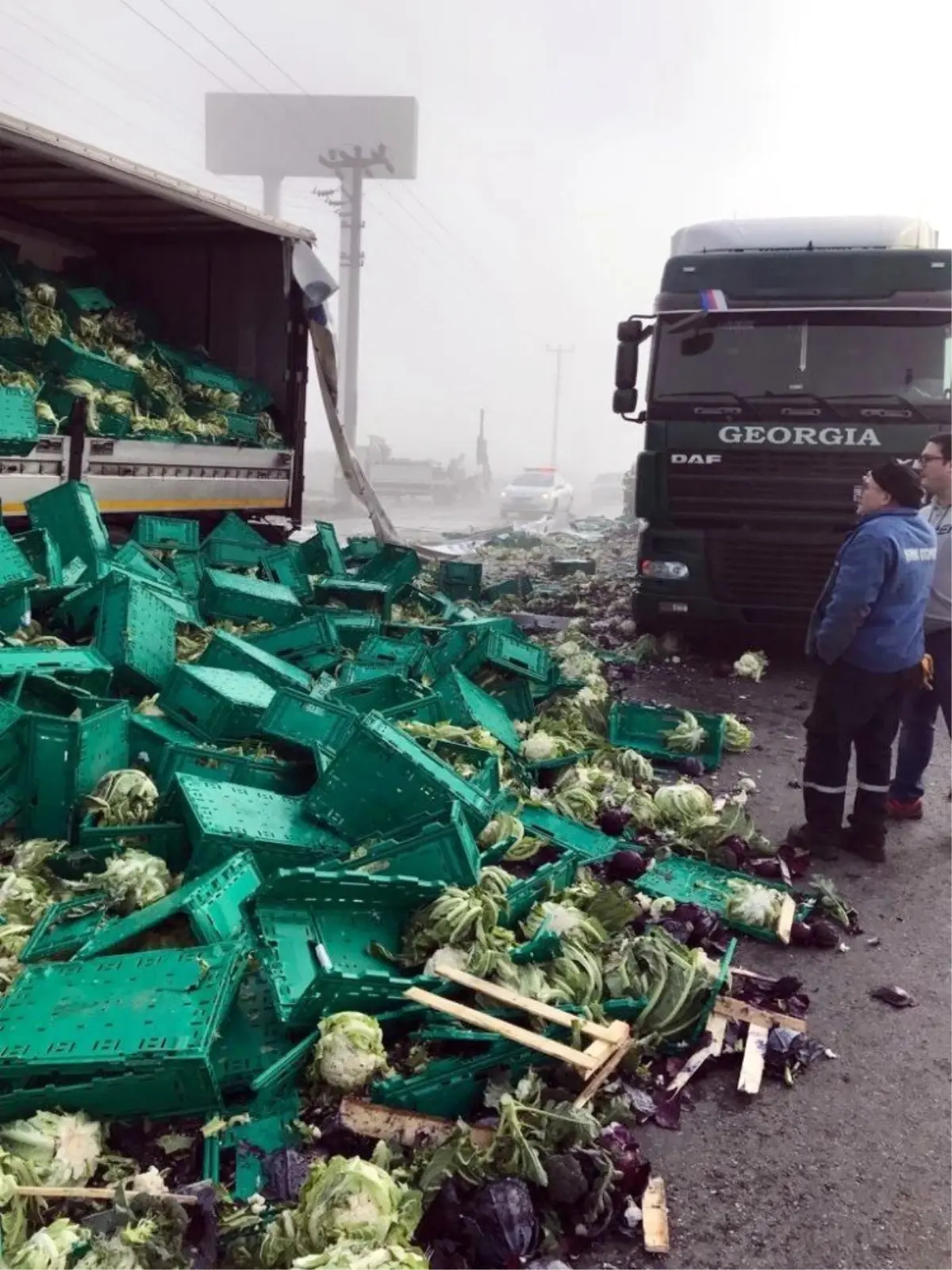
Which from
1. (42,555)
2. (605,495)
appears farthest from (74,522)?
(605,495)

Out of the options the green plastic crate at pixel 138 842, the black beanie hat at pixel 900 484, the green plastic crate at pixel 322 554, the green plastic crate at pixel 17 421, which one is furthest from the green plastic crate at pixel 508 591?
the green plastic crate at pixel 138 842

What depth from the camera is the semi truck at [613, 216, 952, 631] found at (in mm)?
7906

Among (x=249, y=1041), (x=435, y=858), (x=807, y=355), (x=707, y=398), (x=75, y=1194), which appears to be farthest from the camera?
(x=707, y=398)

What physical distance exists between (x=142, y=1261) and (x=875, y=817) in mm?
4104

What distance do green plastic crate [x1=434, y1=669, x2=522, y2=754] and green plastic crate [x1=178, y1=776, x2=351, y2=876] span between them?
1.64m

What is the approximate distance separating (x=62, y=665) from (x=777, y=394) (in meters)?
6.18

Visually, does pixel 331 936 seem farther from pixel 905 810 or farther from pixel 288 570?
pixel 288 570

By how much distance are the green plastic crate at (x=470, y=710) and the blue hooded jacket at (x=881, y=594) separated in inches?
78.2

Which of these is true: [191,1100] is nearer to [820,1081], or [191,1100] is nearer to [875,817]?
[820,1081]

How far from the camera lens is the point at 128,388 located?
850cm

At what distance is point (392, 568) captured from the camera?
32.1ft

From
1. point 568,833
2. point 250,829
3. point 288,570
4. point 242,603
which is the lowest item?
point 568,833

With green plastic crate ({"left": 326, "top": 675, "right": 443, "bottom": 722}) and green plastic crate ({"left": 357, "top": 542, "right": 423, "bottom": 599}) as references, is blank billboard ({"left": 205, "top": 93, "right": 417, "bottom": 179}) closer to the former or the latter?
green plastic crate ({"left": 357, "top": 542, "right": 423, "bottom": 599})

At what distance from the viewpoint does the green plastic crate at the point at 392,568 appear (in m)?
9.55
